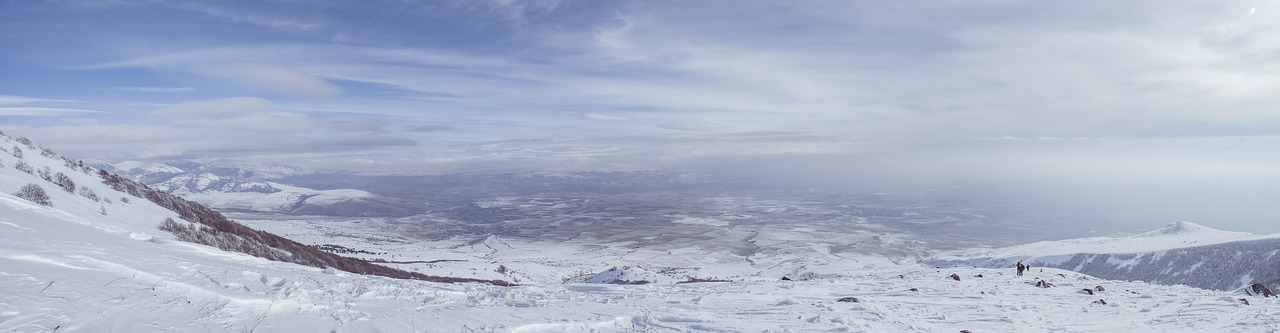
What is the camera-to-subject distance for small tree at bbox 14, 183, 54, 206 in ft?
54.3

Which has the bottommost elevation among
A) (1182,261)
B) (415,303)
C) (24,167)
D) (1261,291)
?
(1182,261)

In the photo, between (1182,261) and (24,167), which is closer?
(24,167)

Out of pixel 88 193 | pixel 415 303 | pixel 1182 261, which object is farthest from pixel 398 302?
pixel 1182 261

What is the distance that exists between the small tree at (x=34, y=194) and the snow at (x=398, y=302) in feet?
0.98

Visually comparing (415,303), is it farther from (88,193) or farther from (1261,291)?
(1261,291)

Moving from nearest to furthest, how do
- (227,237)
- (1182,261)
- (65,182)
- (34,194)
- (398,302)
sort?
(398,302)
(34,194)
(227,237)
(65,182)
(1182,261)

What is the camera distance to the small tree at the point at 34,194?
16.5 metres

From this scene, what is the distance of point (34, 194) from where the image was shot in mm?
16828

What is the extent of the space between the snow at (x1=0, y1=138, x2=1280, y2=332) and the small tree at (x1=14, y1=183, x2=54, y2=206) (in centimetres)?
30

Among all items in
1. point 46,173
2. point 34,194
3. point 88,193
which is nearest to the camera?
point 34,194

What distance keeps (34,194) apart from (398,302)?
14352 millimetres

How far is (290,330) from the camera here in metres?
8.04

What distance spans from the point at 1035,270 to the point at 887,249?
136929 millimetres

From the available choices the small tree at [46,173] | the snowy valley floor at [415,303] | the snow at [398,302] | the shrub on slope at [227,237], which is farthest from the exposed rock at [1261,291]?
the small tree at [46,173]
